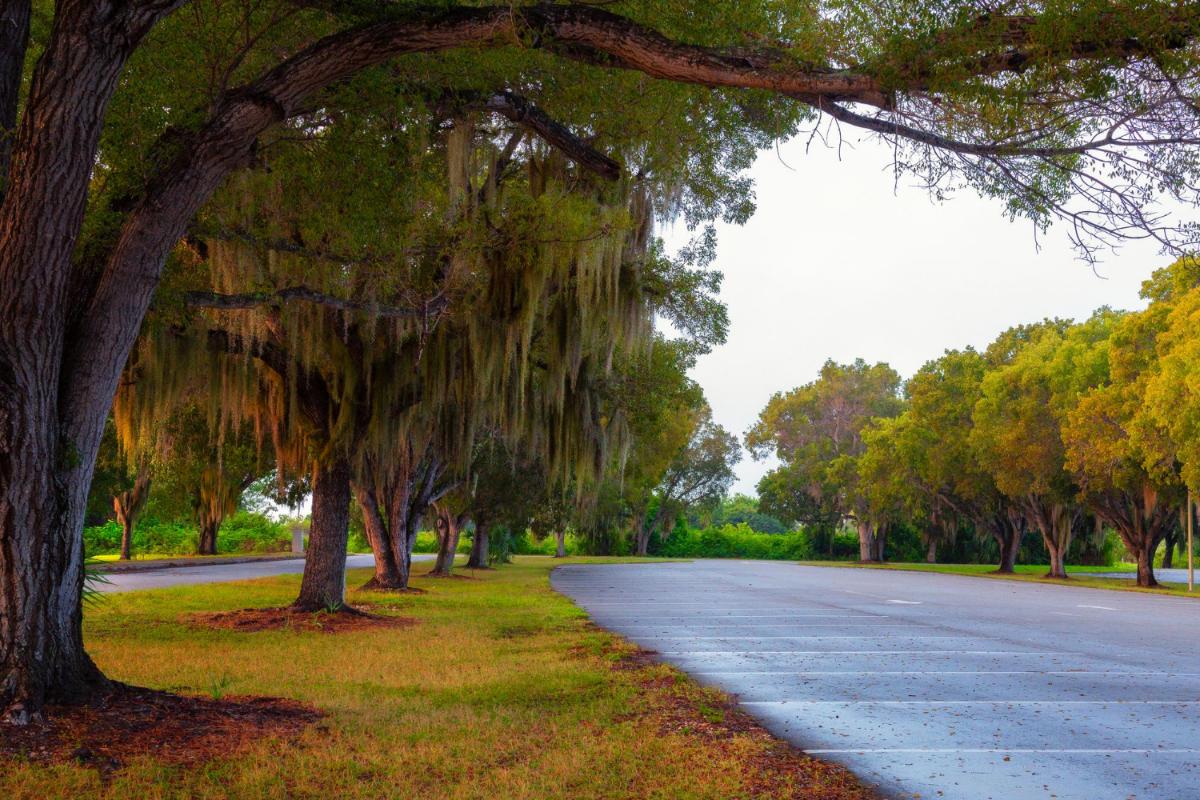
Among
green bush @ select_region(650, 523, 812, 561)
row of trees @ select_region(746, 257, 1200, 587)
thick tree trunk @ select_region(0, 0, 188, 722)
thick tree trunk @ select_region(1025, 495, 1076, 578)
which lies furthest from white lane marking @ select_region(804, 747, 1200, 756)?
green bush @ select_region(650, 523, 812, 561)

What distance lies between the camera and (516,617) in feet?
52.2

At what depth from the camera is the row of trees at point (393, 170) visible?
5.44 m

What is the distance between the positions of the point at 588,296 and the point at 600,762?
23.1ft

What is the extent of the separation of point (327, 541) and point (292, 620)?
148cm

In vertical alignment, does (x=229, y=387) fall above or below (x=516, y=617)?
above

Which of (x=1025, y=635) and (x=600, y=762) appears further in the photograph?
(x=1025, y=635)

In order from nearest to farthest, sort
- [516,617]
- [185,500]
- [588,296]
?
1. [588,296]
2. [516,617]
3. [185,500]

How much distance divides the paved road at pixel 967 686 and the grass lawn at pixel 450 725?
0.58m

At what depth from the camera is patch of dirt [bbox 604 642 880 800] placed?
5047 millimetres

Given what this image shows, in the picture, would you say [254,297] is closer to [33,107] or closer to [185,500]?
[33,107]

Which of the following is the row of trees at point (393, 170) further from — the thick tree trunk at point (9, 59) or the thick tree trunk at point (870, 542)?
the thick tree trunk at point (870, 542)

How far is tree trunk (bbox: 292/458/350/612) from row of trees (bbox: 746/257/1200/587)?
52.3 ft

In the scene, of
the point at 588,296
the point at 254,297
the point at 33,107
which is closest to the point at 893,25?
the point at 33,107

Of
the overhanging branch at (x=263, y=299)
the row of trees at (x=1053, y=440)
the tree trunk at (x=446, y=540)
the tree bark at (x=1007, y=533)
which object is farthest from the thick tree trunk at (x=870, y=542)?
the overhanging branch at (x=263, y=299)
